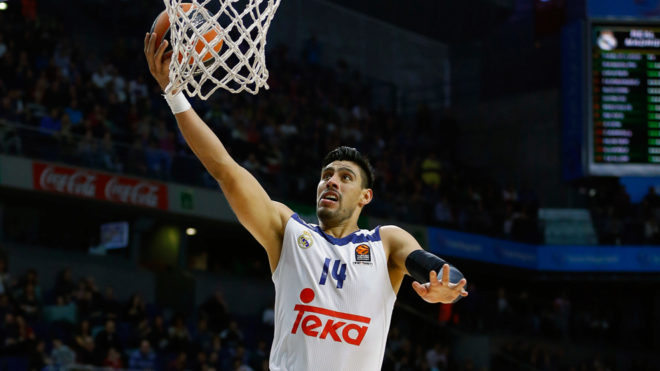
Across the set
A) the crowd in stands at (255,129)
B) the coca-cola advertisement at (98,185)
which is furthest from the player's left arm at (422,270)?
the coca-cola advertisement at (98,185)

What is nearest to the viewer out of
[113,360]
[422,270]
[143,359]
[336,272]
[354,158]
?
[422,270]

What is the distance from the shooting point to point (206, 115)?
1812cm

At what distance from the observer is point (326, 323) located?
487 centimetres

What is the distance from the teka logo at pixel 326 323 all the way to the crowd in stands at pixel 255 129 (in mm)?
11518

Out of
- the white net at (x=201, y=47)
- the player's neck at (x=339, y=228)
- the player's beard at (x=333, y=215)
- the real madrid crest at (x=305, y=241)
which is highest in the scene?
the white net at (x=201, y=47)

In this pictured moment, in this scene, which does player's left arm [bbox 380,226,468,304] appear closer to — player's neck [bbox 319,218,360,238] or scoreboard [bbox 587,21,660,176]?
player's neck [bbox 319,218,360,238]

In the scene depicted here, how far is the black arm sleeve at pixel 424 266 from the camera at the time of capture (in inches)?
176

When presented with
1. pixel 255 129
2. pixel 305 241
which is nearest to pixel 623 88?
pixel 255 129

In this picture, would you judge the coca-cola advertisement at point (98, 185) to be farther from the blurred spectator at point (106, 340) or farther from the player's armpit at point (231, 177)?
the player's armpit at point (231, 177)

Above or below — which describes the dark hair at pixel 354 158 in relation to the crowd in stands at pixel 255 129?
below

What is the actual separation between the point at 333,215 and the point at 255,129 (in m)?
14.3

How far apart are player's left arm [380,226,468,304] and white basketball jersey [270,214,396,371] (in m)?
0.08

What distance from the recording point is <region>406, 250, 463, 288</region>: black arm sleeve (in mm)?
4477

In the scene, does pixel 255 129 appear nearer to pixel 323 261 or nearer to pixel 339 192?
pixel 339 192
